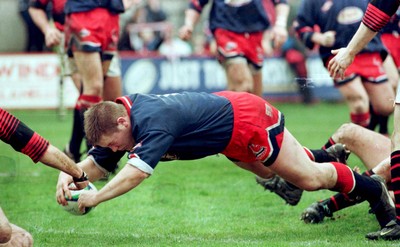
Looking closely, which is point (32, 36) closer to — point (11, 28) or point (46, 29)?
point (11, 28)

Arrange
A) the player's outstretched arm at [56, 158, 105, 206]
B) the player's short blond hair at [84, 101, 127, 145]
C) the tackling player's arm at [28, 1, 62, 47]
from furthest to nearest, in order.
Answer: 1. the tackling player's arm at [28, 1, 62, 47]
2. the player's outstretched arm at [56, 158, 105, 206]
3. the player's short blond hair at [84, 101, 127, 145]

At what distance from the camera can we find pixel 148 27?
21250mm

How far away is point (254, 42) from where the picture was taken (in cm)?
1066

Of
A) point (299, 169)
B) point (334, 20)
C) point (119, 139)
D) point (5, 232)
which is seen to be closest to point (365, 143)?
point (299, 169)

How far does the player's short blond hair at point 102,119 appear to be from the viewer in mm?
5781

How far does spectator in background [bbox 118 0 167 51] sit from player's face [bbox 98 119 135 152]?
14793 mm

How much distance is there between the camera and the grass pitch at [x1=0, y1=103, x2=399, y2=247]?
6.23 metres

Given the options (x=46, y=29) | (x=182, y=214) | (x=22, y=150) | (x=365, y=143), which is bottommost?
(x=182, y=214)

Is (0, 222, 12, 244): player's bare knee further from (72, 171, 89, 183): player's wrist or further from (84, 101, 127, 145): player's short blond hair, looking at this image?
(84, 101, 127, 145): player's short blond hair

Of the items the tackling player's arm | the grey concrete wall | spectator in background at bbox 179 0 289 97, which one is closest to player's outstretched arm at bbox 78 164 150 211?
the tackling player's arm

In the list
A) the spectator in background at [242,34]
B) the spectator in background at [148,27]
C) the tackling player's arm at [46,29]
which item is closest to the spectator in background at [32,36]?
the spectator in background at [148,27]

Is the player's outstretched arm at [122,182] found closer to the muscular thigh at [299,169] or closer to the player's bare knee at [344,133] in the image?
the muscular thigh at [299,169]

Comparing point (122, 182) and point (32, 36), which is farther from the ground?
point (122, 182)

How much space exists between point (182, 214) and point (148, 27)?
14282 millimetres
